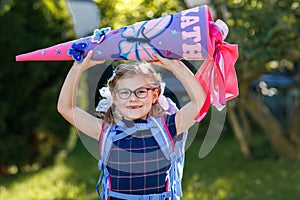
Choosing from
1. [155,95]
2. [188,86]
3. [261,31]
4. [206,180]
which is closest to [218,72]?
[188,86]

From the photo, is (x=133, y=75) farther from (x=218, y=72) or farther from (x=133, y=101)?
(x=218, y=72)

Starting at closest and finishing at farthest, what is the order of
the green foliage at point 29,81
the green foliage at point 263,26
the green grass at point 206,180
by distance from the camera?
the green foliage at point 263,26
the green grass at point 206,180
the green foliage at point 29,81

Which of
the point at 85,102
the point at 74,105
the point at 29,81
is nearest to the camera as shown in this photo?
the point at 74,105

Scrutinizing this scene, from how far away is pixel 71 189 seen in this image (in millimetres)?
5730

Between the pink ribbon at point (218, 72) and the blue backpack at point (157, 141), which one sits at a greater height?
the pink ribbon at point (218, 72)

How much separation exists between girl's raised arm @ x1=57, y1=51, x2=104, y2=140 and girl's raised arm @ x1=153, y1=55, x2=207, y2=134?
13.2 inches

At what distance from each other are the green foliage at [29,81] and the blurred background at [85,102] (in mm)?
11

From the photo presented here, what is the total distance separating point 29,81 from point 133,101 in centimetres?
419

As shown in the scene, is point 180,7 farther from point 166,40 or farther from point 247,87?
point 166,40

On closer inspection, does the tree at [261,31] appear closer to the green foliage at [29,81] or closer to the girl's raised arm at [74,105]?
the green foliage at [29,81]

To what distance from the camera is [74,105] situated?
2.75 metres

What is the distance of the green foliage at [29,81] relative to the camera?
21.1ft

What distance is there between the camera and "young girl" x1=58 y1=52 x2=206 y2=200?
2.66 metres

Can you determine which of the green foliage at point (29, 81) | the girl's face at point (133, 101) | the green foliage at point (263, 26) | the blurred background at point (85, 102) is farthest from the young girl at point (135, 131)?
the green foliage at point (29, 81)
